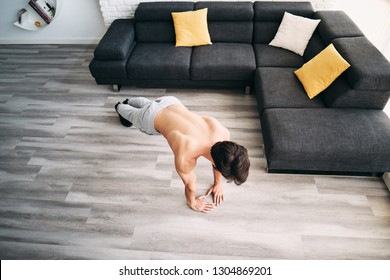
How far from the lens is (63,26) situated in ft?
13.2

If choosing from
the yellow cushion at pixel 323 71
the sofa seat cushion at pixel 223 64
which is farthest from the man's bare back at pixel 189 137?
the yellow cushion at pixel 323 71

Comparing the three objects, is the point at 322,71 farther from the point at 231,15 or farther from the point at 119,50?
the point at 119,50

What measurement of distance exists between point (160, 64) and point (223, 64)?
2.29 ft

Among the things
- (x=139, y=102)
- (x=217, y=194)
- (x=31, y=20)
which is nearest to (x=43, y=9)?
(x=31, y=20)

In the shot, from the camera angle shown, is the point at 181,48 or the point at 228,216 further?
the point at 181,48

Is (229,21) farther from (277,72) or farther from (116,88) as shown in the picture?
(116,88)

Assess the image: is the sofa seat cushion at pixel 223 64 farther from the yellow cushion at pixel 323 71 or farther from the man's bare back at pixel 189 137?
the man's bare back at pixel 189 137

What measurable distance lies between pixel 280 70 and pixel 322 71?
0.49m

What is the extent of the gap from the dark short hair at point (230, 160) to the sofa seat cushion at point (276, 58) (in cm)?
176

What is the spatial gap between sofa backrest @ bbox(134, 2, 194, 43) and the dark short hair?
229 cm

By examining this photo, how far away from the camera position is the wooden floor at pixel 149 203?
193 cm

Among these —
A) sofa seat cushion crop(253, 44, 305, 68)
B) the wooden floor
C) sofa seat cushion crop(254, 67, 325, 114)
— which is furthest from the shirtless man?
sofa seat cushion crop(253, 44, 305, 68)
